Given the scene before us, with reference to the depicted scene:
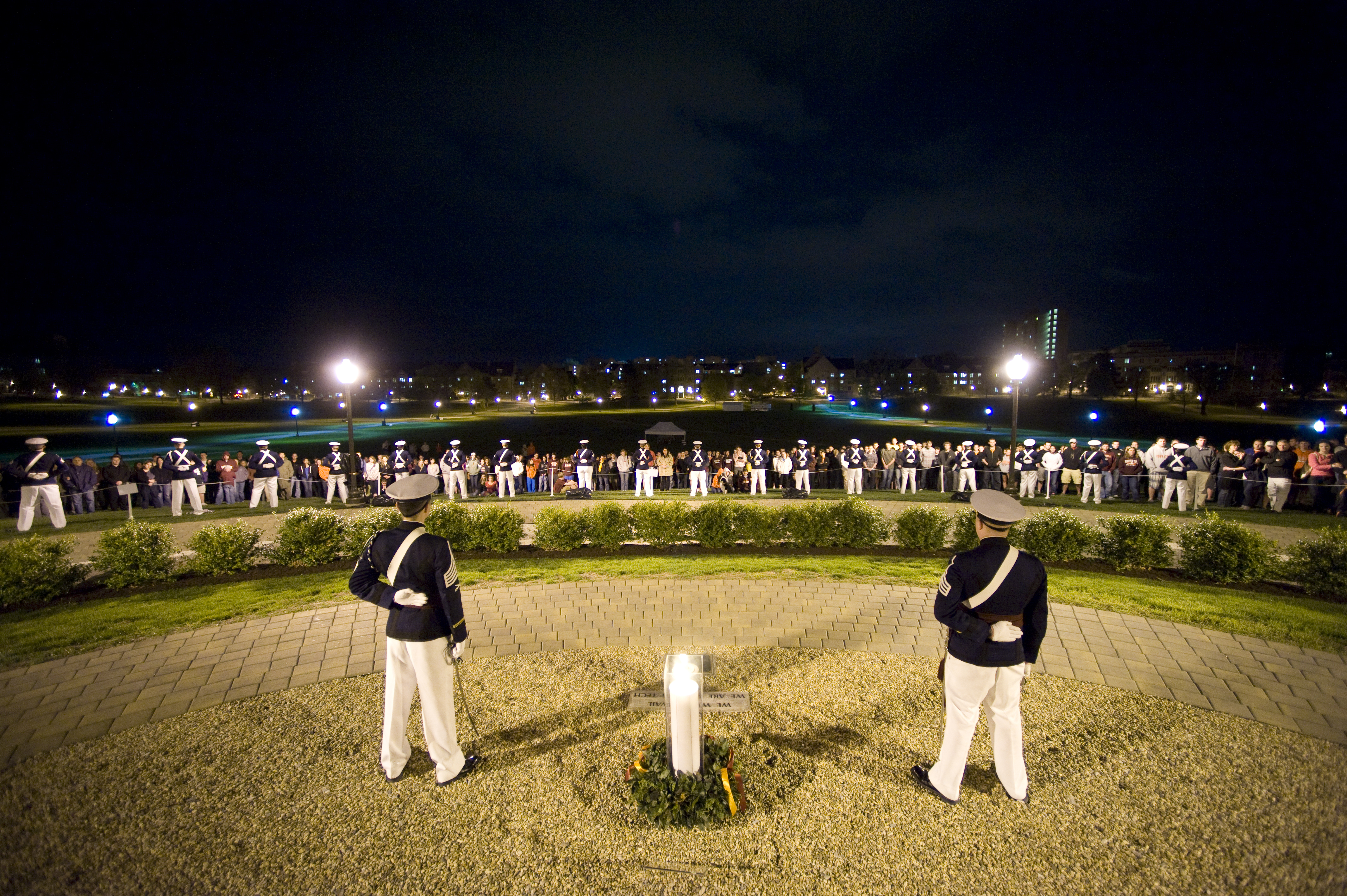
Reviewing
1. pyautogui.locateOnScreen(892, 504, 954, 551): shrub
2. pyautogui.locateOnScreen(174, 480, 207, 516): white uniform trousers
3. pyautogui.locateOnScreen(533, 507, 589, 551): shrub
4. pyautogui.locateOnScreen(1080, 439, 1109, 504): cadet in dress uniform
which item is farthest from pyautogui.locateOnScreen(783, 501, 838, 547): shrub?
pyautogui.locateOnScreen(174, 480, 207, 516): white uniform trousers

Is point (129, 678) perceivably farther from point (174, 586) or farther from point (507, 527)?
point (507, 527)

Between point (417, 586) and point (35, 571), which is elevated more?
point (417, 586)

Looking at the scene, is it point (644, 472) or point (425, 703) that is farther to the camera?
point (644, 472)

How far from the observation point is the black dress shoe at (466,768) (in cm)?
464

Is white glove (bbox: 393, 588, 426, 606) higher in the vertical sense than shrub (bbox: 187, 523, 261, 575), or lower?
higher

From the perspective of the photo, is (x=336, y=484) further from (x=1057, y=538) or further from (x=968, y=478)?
(x=968, y=478)

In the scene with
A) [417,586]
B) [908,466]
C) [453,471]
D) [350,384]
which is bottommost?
[908,466]

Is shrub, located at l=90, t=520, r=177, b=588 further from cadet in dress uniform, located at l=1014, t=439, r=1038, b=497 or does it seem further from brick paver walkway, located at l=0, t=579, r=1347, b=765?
cadet in dress uniform, located at l=1014, t=439, r=1038, b=497

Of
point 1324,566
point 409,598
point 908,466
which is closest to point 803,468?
point 908,466

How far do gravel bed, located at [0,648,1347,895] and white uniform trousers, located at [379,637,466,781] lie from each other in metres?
0.22

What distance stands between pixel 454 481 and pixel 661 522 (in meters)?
10.5

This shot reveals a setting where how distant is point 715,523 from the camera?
1135 cm

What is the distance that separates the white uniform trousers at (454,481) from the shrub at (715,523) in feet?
32.6

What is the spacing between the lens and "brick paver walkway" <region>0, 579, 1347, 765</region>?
18.5 ft
